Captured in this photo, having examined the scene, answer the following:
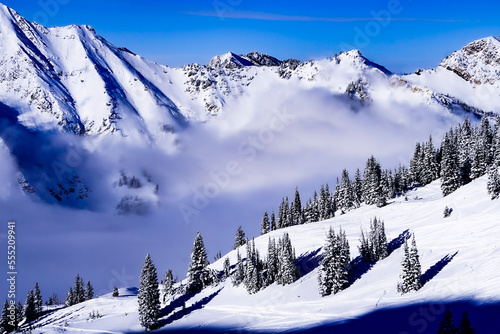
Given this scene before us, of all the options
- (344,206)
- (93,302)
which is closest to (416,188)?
(344,206)

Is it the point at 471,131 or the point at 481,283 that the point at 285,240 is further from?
the point at 471,131

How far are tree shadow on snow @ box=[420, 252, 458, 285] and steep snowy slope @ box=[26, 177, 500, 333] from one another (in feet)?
0.68

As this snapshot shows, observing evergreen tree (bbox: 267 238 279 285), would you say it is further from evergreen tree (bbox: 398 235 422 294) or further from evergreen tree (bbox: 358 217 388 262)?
evergreen tree (bbox: 398 235 422 294)

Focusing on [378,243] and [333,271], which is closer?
[333,271]

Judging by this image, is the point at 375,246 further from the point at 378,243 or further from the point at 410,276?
the point at 410,276

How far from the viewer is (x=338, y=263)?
79625 millimetres

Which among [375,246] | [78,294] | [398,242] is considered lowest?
Answer: [375,246]

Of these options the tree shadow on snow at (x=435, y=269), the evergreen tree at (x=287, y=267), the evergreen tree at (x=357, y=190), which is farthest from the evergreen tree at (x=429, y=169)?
the tree shadow on snow at (x=435, y=269)

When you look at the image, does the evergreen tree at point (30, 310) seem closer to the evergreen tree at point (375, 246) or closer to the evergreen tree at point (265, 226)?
the evergreen tree at point (375, 246)

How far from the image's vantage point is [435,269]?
71.3 meters

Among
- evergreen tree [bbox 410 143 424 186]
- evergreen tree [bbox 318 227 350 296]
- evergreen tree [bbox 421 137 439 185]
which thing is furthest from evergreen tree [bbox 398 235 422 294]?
evergreen tree [bbox 410 143 424 186]

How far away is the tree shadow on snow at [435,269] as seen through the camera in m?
69.1

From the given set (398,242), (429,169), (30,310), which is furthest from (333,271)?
(429,169)

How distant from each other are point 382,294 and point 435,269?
30.6 ft
